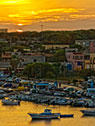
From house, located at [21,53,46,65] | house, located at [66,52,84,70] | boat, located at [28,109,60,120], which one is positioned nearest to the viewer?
boat, located at [28,109,60,120]

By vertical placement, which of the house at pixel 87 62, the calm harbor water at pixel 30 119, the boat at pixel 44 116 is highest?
the house at pixel 87 62

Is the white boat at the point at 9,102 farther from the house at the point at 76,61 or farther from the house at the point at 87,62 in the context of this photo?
the house at the point at 76,61

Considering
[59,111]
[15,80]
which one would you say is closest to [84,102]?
[59,111]

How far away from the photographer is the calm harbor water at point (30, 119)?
12.4 m

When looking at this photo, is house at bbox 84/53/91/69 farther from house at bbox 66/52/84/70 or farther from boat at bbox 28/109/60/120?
boat at bbox 28/109/60/120

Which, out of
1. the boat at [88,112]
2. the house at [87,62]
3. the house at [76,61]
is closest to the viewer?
the boat at [88,112]

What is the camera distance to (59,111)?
45.7 ft

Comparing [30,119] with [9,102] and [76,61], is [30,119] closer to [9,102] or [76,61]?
[9,102]

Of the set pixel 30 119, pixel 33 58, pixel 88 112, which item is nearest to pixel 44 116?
pixel 30 119

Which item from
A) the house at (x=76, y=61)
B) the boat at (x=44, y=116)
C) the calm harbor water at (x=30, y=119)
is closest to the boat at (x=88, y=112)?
the calm harbor water at (x=30, y=119)

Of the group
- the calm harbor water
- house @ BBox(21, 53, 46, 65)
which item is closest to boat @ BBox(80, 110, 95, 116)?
the calm harbor water

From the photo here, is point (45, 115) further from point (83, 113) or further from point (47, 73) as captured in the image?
point (47, 73)

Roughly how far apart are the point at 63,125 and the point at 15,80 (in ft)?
23.7

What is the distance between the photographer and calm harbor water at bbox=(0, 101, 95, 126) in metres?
12.4
